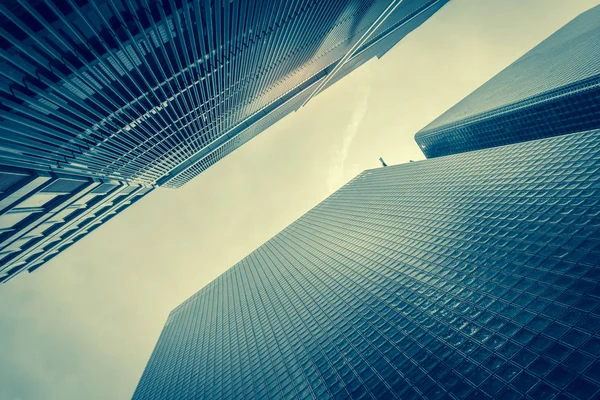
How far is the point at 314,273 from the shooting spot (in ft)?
291

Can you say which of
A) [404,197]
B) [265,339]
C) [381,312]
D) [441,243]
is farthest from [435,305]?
[404,197]

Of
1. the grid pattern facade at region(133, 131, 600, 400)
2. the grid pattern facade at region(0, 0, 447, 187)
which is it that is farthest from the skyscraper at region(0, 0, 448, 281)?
the grid pattern facade at region(133, 131, 600, 400)

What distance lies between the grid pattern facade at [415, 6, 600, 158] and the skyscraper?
100338mm

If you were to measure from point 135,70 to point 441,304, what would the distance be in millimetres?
45368

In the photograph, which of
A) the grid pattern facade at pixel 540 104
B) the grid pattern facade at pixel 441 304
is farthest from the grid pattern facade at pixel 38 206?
the grid pattern facade at pixel 540 104

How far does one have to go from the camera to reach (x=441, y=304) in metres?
46.4

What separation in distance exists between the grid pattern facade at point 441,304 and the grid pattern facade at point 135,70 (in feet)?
126

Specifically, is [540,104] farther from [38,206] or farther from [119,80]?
[38,206]

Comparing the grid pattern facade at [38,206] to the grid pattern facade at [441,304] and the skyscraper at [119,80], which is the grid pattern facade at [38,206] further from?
the grid pattern facade at [441,304]

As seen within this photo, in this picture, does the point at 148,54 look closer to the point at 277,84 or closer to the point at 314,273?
the point at 277,84

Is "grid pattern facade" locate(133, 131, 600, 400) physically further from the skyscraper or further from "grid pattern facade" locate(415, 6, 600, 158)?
"grid pattern facade" locate(415, 6, 600, 158)

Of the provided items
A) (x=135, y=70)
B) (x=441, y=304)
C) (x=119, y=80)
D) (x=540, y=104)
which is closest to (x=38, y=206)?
(x=119, y=80)

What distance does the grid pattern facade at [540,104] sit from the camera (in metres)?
113

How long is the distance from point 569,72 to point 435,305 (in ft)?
426
